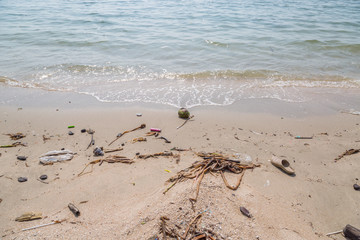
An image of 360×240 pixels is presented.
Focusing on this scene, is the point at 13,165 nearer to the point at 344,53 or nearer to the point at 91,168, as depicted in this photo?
the point at 91,168

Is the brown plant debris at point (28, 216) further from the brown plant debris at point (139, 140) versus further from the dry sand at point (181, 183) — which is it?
the brown plant debris at point (139, 140)

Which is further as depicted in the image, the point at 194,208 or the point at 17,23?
the point at 17,23

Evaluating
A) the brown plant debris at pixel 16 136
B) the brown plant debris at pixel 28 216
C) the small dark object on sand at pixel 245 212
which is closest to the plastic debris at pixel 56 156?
the brown plant debris at pixel 16 136

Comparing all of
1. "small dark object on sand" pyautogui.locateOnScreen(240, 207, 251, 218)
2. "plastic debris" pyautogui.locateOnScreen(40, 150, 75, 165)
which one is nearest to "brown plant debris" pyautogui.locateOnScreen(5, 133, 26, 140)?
"plastic debris" pyautogui.locateOnScreen(40, 150, 75, 165)

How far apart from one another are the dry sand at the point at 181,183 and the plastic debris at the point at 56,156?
112 millimetres

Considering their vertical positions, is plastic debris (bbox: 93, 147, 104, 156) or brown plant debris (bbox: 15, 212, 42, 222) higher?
plastic debris (bbox: 93, 147, 104, 156)

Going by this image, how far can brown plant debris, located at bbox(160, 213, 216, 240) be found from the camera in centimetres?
233

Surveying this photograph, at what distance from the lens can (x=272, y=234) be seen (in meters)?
2.51

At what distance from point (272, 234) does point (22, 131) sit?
4910mm

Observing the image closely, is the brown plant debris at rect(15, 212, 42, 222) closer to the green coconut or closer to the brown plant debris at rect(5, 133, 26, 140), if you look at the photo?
the brown plant debris at rect(5, 133, 26, 140)

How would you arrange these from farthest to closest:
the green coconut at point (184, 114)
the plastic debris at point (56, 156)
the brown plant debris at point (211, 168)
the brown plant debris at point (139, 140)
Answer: the green coconut at point (184, 114), the brown plant debris at point (139, 140), the plastic debris at point (56, 156), the brown plant debris at point (211, 168)

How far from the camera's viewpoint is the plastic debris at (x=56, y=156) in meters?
3.84

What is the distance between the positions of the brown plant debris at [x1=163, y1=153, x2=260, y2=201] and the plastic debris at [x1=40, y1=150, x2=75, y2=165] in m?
1.92

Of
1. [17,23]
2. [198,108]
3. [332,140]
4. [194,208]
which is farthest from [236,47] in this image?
[17,23]
